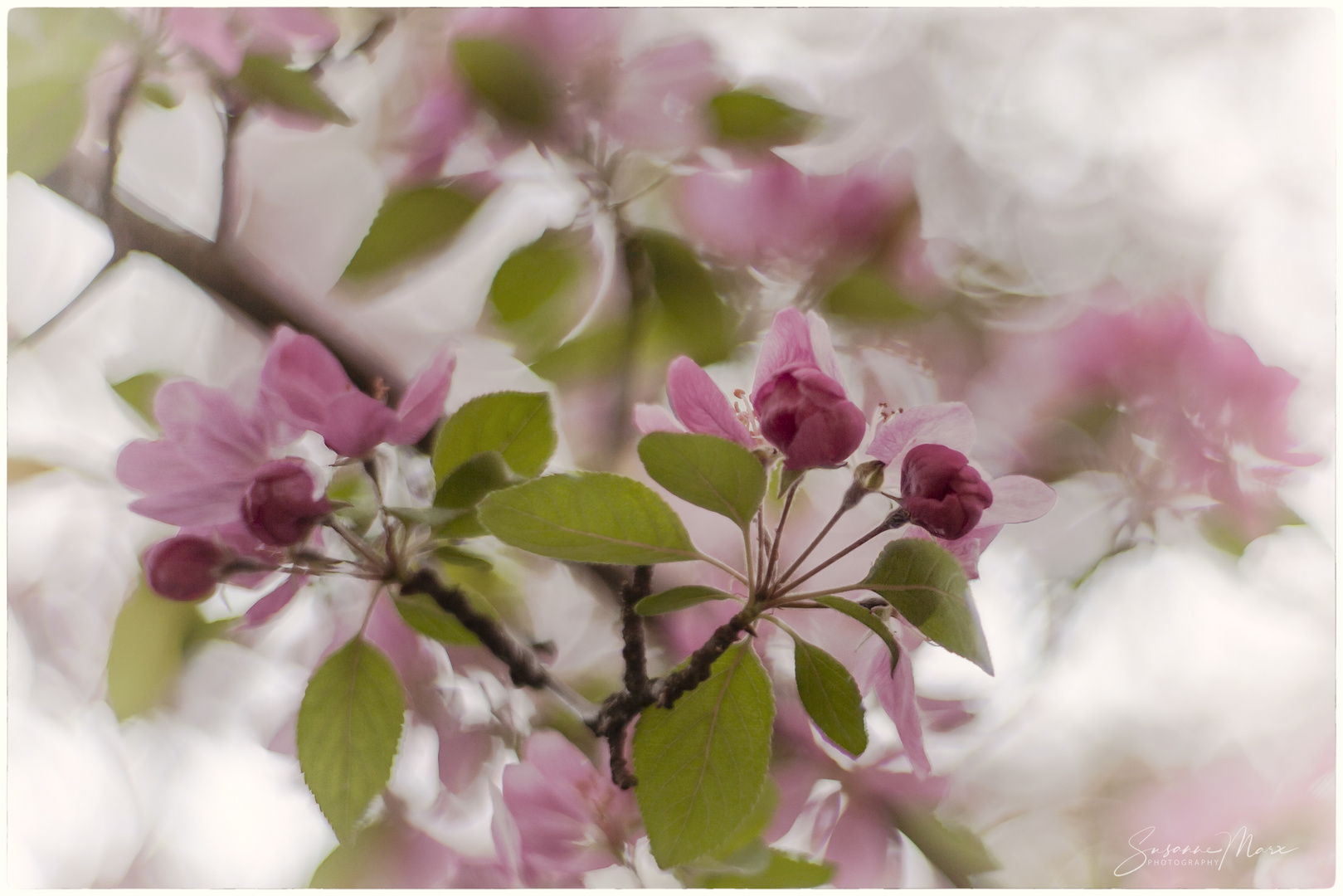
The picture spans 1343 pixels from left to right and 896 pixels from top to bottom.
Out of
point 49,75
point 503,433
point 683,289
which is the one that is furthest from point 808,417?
point 49,75

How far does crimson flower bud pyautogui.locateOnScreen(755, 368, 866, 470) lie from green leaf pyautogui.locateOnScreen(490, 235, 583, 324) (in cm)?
31

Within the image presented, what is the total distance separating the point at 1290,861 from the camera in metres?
0.69

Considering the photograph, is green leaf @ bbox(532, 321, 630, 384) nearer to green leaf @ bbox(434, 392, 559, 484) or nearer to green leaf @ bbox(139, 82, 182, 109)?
green leaf @ bbox(434, 392, 559, 484)

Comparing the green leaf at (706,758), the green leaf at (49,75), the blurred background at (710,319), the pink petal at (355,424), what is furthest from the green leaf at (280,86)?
the green leaf at (706,758)

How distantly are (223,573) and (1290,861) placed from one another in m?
0.83

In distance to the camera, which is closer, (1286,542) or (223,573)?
(223,573)

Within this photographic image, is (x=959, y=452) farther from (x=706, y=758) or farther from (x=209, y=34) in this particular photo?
(x=209, y=34)

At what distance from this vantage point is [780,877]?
0.66 metres

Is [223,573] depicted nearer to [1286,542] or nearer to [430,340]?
[430,340]

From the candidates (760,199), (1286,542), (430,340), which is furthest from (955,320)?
(430,340)

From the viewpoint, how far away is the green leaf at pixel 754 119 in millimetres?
689

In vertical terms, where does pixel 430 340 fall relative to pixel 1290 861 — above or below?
above

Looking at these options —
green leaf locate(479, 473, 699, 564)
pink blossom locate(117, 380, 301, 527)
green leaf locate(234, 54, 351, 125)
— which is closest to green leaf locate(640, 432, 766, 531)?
green leaf locate(479, 473, 699, 564)

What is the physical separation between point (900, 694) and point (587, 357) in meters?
0.36
